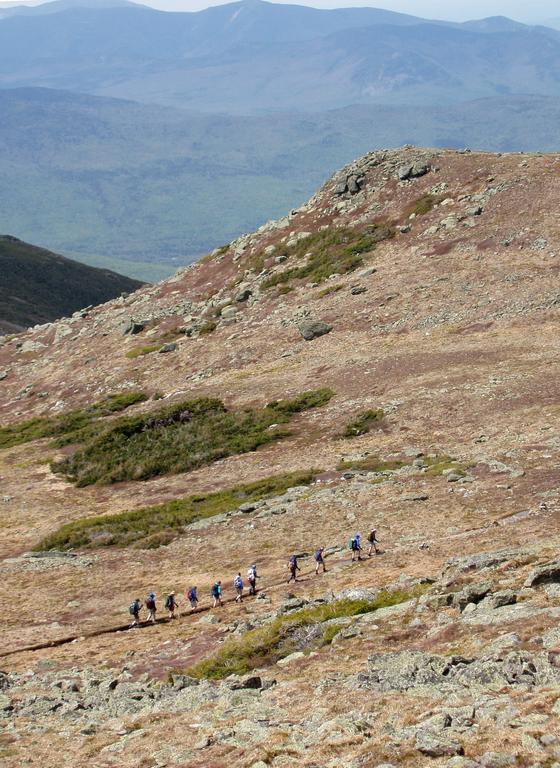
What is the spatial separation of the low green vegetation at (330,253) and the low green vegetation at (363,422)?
28.5 meters

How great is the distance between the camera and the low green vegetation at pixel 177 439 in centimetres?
5222

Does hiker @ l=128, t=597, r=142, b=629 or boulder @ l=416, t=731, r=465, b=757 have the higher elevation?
boulder @ l=416, t=731, r=465, b=757

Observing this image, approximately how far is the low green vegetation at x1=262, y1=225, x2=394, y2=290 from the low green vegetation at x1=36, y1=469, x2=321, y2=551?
116 ft

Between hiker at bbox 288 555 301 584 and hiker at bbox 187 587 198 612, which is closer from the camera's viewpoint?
hiker at bbox 187 587 198 612

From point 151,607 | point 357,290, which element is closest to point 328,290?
point 357,290

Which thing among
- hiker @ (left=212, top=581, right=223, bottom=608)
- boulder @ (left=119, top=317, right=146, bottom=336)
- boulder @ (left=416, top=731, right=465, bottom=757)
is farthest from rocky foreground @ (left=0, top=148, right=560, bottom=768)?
boulder @ (left=119, top=317, right=146, bottom=336)

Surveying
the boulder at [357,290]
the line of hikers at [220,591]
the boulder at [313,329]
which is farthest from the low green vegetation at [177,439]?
the line of hikers at [220,591]

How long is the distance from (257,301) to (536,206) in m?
23.6

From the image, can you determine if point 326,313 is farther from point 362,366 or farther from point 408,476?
point 408,476

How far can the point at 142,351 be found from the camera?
75500mm

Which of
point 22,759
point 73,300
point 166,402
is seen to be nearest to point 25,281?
point 73,300

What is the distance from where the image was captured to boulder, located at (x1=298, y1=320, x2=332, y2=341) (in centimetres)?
6681

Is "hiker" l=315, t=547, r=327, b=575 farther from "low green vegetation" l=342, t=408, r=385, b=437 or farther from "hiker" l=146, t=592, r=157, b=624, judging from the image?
"low green vegetation" l=342, t=408, r=385, b=437

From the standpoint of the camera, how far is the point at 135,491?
165ft
